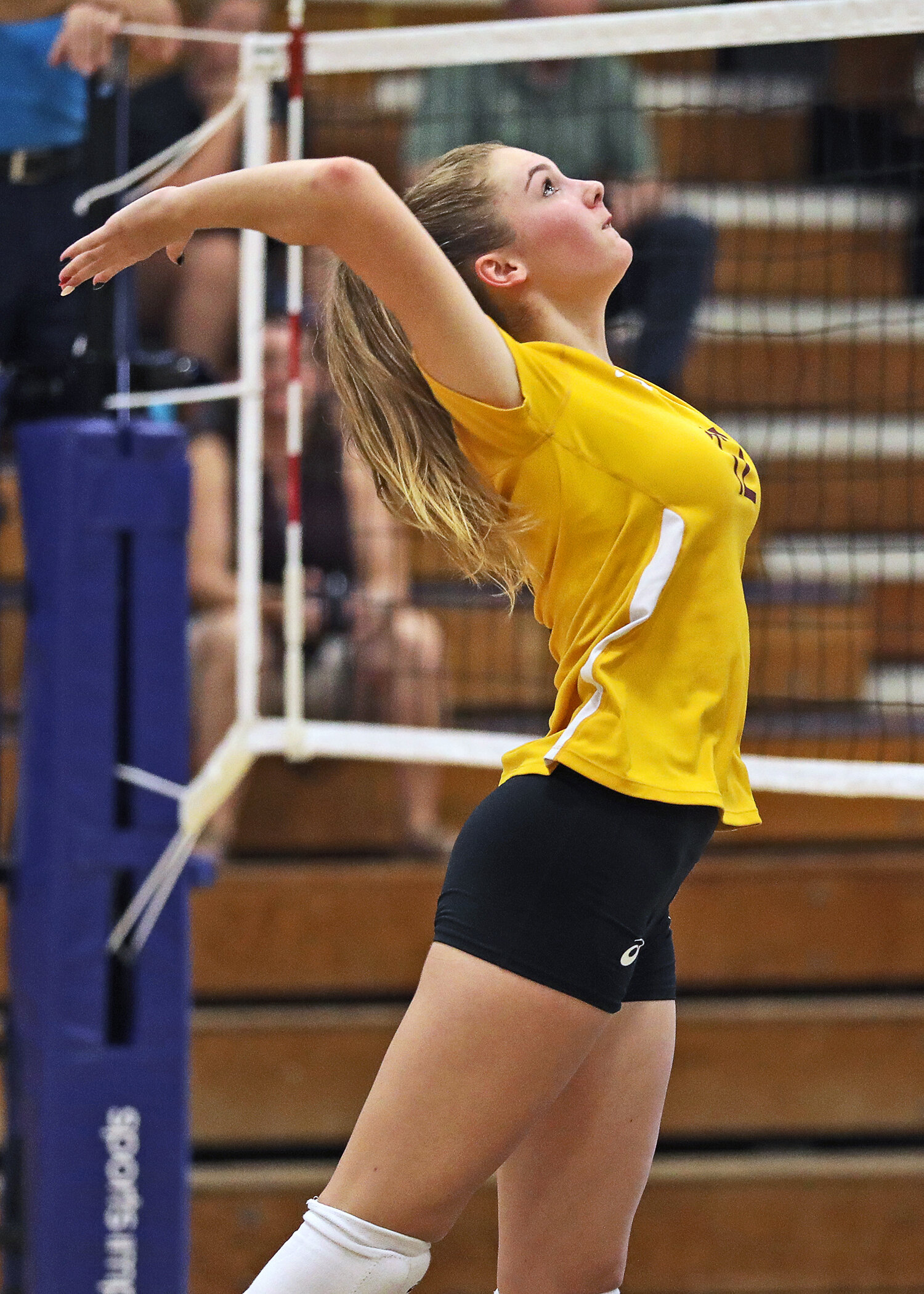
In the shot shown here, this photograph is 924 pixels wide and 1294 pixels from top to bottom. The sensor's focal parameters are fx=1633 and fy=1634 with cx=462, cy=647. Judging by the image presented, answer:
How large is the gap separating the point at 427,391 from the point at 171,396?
123cm

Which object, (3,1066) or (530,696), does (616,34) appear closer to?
(530,696)

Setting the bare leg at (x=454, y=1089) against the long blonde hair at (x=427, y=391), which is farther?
the long blonde hair at (x=427, y=391)

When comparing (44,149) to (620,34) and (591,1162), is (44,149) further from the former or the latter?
(591,1162)

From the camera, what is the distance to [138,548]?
8.98ft

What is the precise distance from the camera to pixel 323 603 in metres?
3.58

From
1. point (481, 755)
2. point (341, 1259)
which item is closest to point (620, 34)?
point (481, 755)

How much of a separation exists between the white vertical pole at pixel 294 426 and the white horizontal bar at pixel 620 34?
4 centimetres

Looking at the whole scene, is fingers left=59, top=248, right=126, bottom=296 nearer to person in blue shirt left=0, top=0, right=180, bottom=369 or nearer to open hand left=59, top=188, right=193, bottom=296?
open hand left=59, top=188, right=193, bottom=296

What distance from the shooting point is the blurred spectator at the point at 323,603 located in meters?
3.55

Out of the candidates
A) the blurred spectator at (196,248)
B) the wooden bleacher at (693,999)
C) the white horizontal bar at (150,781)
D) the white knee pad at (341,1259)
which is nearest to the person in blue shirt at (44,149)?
the wooden bleacher at (693,999)

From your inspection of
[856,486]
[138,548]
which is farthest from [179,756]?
[856,486]

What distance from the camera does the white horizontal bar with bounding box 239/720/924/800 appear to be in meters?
2.61

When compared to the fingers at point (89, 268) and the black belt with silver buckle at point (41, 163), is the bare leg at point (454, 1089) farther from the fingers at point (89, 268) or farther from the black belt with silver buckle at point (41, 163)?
the black belt with silver buckle at point (41, 163)

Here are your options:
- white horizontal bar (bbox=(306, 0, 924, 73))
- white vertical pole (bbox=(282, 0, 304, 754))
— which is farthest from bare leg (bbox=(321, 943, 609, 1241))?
white horizontal bar (bbox=(306, 0, 924, 73))
